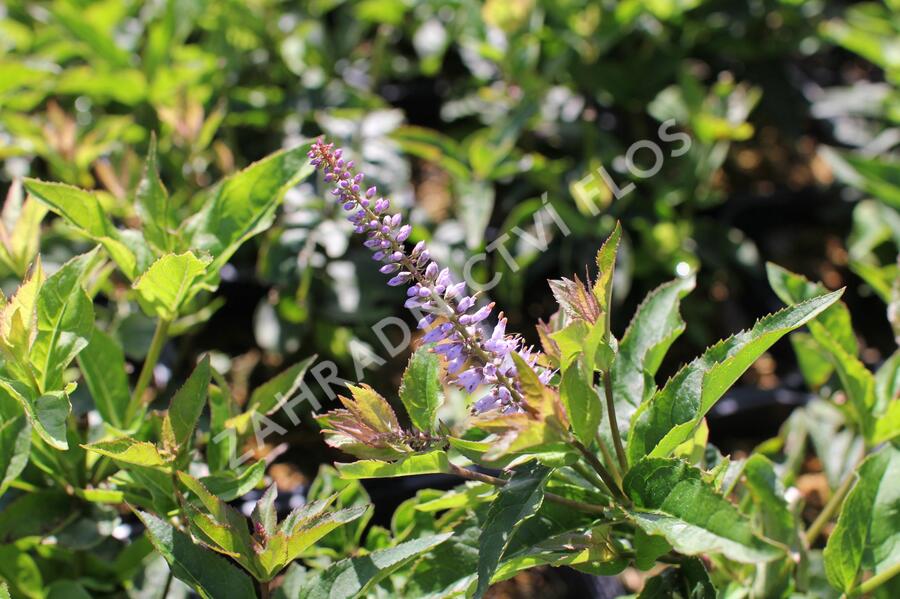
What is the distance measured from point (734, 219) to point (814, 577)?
1.18 meters

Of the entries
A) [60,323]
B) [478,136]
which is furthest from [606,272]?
[478,136]

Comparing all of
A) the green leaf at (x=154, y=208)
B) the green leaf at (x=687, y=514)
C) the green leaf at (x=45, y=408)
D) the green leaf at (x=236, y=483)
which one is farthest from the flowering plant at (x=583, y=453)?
the green leaf at (x=154, y=208)

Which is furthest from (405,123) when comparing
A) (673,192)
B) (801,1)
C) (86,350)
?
(86,350)

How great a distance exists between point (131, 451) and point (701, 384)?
1.87 feet

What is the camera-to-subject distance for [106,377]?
1.19 m

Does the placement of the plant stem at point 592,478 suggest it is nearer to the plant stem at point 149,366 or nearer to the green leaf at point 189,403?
the green leaf at point 189,403

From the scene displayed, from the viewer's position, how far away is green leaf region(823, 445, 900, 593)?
0.99 m

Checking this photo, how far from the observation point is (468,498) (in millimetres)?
973

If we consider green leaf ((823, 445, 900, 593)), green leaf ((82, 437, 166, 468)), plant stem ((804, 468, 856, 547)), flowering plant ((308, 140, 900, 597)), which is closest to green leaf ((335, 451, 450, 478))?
flowering plant ((308, 140, 900, 597))

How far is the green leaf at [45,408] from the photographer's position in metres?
0.90

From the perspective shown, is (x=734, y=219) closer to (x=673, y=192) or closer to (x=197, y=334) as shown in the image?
(x=673, y=192)

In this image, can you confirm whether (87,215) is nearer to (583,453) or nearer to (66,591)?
(66,591)

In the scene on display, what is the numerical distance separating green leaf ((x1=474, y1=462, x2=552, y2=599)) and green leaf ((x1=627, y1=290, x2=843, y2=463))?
120 mm

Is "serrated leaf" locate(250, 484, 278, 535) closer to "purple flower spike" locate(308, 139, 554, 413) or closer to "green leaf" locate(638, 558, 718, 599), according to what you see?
"purple flower spike" locate(308, 139, 554, 413)
